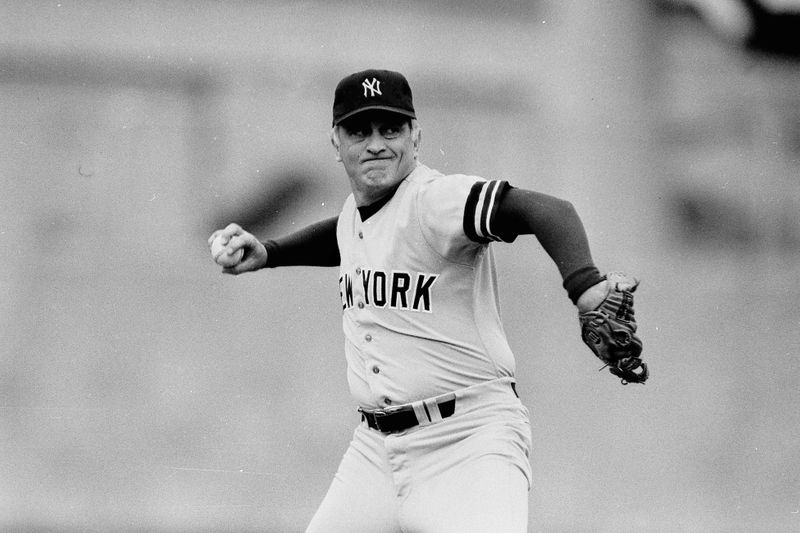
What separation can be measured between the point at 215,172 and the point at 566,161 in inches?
59.1

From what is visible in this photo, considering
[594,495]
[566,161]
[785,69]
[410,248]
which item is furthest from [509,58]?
[410,248]

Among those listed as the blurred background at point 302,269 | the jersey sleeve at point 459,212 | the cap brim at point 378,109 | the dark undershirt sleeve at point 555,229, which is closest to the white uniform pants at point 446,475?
the jersey sleeve at point 459,212

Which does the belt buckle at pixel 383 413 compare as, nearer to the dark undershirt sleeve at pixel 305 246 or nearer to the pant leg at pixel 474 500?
the pant leg at pixel 474 500

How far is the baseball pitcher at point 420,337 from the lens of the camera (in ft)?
9.14

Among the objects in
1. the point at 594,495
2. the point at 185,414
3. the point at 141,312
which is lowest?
the point at 594,495

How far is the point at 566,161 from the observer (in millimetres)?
5133

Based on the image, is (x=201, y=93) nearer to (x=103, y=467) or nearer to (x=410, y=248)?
(x=103, y=467)

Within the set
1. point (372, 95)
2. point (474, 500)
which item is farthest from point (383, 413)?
point (372, 95)

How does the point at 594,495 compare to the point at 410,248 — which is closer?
the point at 410,248

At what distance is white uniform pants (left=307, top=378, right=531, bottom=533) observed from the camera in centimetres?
278

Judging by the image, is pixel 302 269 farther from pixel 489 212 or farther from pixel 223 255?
pixel 489 212

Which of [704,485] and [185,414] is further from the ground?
[185,414]

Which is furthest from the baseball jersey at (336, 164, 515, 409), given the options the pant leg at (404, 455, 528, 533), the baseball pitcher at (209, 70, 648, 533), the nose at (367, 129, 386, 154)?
the pant leg at (404, 455, 528, 533)

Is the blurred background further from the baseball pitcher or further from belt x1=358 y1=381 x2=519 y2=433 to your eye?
belt x1=358 y1=381 x2=519 y2=433
